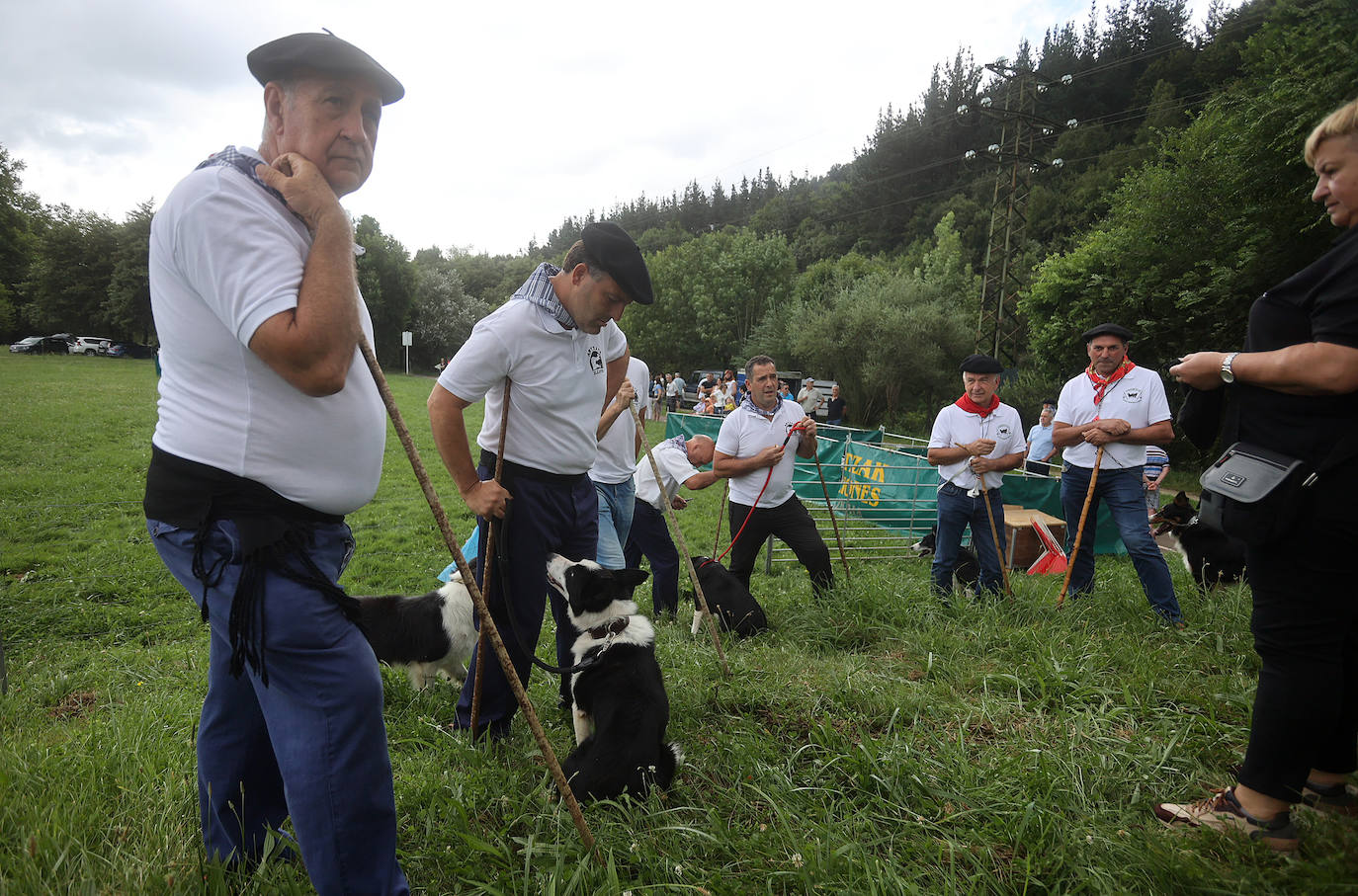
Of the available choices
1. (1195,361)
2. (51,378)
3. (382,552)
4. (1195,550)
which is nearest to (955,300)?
(1195,550)

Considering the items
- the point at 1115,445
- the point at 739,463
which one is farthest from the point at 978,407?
the point at 739,463

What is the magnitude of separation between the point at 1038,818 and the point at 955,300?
3033 centimetres


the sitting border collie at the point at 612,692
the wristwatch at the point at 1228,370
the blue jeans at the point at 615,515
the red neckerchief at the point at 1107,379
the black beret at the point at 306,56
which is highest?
the black beret at the point at 306,56

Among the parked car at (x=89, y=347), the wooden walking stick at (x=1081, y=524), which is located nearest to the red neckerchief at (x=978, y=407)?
the wooden walking stick at (x=1081, y=524)

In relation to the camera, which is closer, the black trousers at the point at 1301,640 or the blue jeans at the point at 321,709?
the blue jeans at the point at 321,709

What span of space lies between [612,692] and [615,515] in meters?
2.06

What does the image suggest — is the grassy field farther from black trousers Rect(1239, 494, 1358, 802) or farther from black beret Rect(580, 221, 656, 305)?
black beret Rect(580, 221, 656, 305)

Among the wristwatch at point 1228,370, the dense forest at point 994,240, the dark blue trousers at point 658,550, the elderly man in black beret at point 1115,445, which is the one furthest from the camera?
the dense forest at point 994,240

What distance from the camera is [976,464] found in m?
5.51

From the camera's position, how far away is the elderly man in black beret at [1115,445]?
4828mm

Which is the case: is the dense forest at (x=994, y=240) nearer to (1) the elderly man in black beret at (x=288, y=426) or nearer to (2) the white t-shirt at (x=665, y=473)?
(2) the white t-shirt at (x=665, y=473)

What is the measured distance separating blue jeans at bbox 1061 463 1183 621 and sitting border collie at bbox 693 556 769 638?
260 cm

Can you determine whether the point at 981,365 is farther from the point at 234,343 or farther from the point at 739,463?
the point at 234,343

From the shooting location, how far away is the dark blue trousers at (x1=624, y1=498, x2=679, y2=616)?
19.1ft
